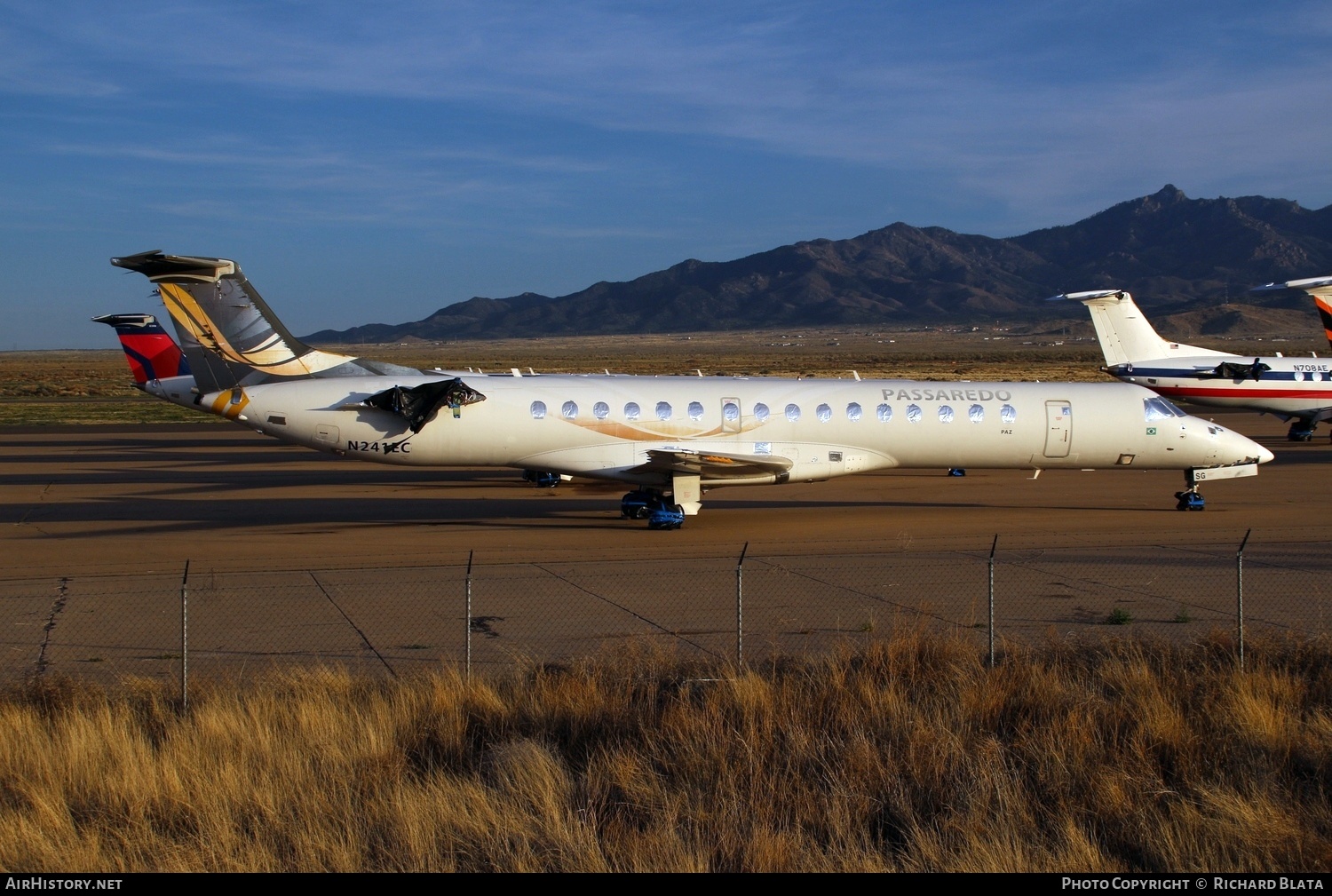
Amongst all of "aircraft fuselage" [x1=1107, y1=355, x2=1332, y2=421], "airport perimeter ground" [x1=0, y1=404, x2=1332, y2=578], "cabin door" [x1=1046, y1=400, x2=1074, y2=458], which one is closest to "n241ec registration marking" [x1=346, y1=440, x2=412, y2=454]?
"airport perimeter ground" [x1=0, y1=404, x2=1332, y2=578]

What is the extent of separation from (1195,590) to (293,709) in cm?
1140

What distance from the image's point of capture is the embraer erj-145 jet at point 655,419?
20.7 metres

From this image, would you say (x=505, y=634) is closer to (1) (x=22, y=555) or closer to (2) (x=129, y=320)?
(1) (x=22, y=555)

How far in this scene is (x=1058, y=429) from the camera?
22.9 meters

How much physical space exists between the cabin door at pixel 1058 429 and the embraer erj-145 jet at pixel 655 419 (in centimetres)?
3

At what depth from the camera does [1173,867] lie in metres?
6.94

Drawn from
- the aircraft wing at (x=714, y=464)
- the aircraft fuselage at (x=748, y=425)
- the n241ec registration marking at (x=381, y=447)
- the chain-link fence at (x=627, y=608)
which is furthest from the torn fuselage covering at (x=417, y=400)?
the chain-link fence at (x=627, y=608)

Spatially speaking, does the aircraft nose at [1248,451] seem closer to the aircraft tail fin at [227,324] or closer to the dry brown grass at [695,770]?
the dry brown grass at [695,770]

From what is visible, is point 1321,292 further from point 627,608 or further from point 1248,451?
point 627,608

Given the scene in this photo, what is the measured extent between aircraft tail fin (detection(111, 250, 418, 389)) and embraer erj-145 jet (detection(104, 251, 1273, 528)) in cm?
2

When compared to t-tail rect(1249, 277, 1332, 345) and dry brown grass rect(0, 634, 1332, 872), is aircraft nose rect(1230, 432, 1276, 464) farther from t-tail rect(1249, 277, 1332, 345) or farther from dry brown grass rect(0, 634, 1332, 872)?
t-tail rect(1249, 277, 1332, 345)

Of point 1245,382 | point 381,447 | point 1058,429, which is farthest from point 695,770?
point 1245,382

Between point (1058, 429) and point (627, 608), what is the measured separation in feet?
39.8

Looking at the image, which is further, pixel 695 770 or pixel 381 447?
pixel 381 447
